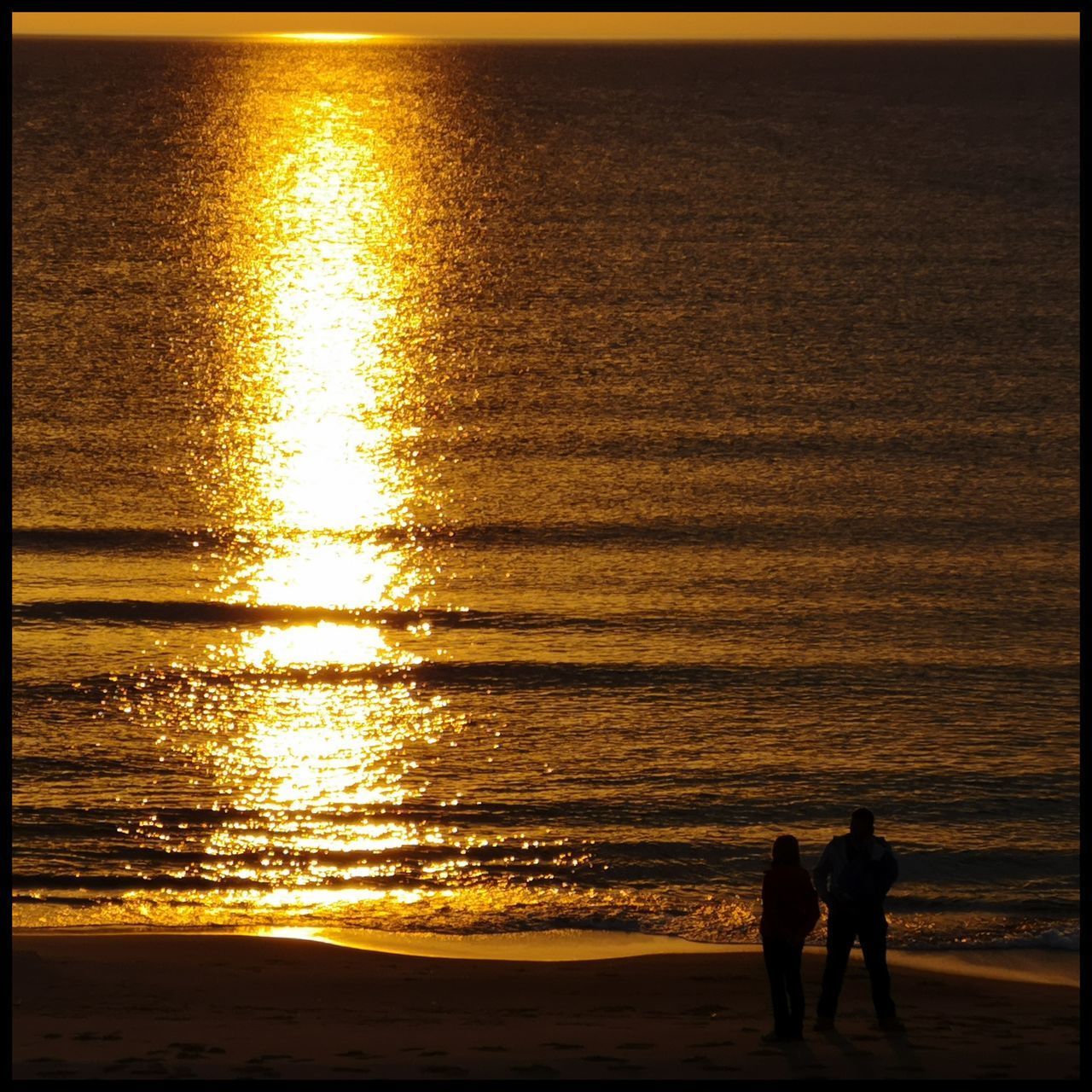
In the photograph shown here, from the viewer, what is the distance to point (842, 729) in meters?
21.2

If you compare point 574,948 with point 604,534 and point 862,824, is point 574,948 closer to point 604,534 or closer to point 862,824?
point 862,824

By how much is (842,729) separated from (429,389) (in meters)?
21.5

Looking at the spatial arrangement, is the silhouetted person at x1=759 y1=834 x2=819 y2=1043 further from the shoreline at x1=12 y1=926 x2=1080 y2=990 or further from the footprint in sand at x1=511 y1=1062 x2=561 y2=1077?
the shoreline at x1=12 y1=926 x2=1080 y2=990

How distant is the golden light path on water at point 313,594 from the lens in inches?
698

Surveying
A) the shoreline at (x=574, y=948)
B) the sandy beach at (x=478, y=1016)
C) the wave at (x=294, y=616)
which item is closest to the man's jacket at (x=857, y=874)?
the sandy beach at (x=478, y=1016)

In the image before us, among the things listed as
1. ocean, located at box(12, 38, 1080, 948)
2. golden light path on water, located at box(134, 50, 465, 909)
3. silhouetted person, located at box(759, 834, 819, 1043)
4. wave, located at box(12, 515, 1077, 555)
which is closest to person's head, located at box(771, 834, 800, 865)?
silhouetted person, located at box(759, 834, 819, 1043)

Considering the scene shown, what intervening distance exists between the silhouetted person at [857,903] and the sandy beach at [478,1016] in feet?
0.75

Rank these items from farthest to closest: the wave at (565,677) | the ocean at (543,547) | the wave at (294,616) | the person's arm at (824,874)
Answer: the wave at (294,616) → the wave at (565,677) → the ocean at (543,547) → the person's arm at (824,874)

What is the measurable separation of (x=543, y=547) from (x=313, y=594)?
152 inches

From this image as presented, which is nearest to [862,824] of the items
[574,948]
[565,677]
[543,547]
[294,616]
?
[574,948]

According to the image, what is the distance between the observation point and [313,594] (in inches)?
1045

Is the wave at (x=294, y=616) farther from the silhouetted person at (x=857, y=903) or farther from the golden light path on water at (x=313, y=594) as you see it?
the silhouetted person at (x=857, y=903)

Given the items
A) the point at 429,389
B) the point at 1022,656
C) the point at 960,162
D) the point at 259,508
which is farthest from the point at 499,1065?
the point at 960,162

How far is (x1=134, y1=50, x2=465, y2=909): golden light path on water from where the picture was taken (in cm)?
1773
